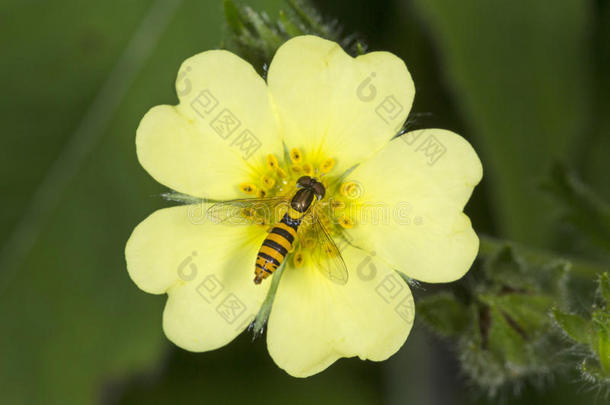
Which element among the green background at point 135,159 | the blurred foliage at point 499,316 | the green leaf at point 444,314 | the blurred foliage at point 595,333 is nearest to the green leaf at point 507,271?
the blurred foliage at point 499,316

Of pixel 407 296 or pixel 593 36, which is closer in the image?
pixel 407 296

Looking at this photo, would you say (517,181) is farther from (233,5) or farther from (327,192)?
(233,5)

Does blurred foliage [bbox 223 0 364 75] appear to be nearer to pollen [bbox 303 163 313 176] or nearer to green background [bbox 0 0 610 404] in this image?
pollen [bbox 303 163 313 176]

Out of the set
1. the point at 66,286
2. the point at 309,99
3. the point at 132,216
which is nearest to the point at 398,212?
the point at 309,99

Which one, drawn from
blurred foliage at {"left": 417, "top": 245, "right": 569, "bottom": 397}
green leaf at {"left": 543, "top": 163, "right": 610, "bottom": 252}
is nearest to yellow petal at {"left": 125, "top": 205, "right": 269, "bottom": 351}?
blurred foliage at {"left": 417, "top": 245, "right": 569, "bottom": 397}

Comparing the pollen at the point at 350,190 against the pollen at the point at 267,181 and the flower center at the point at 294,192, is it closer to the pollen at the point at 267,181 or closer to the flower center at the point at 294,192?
the flower center at the point at 294,192

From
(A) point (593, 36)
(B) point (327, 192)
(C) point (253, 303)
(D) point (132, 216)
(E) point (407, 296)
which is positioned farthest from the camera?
(A) point (593, 36)

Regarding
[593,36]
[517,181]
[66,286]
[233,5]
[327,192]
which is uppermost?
[233,5]
